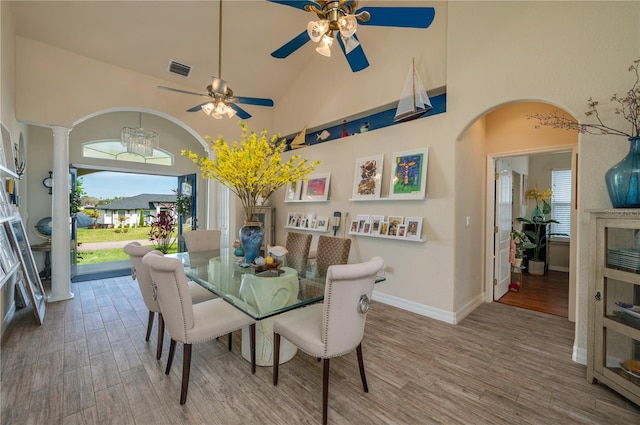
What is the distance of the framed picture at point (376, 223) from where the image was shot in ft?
12.1

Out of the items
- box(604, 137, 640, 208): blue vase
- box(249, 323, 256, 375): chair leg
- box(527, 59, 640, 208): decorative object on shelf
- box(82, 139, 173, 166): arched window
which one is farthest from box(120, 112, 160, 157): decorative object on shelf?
box(604, 137, 640, 208): blue vase

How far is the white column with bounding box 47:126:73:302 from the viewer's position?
3.68 m

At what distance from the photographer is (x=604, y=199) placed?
2.24 meters

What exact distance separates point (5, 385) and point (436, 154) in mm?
4454

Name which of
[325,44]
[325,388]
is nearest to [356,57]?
[325,44]

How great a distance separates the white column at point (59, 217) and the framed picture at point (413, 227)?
15.6 ft

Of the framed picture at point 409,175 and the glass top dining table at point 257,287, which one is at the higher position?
the framed picture at point 409,175

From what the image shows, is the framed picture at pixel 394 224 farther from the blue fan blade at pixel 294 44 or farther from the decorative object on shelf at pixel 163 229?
the decorative object on shelf at pixel 163 229

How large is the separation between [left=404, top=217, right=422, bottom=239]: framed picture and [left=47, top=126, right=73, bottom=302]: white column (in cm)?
477

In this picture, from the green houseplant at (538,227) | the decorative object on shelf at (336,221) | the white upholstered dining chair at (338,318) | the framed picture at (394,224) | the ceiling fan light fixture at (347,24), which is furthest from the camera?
the green houseplant at (538,227)

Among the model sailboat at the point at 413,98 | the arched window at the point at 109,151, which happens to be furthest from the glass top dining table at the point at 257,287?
the arched window at the point at 109,151

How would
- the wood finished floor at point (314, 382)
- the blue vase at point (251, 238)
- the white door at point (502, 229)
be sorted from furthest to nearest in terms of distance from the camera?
the white door at point (502, 229) → the blue vase at point (251, 238) → the wood finished floor at point (314, 382)

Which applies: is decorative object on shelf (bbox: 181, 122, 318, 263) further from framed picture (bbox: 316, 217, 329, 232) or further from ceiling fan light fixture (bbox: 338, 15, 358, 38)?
framed picture (bbox: 316, 217, 329, 232)

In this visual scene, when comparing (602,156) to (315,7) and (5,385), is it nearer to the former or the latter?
(315,7)
